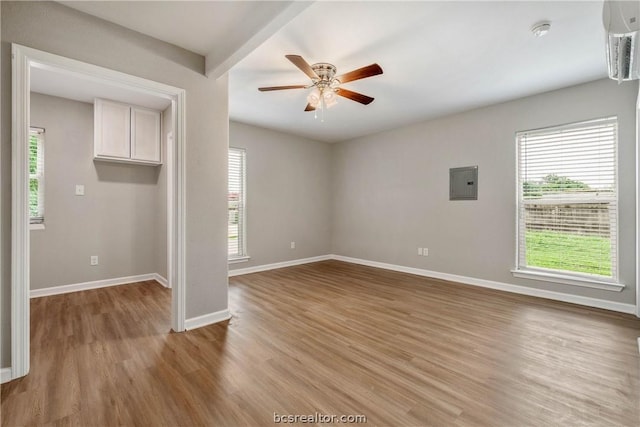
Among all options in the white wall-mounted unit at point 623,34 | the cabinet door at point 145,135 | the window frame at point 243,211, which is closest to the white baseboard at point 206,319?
the window frame at point 243,211

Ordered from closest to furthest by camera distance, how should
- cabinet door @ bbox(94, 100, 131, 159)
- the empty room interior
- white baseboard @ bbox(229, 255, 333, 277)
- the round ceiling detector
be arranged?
the empty room interior < the round ceiling detector < cabinet door @ bbox(94, 100, 131, 159) < white baseboard @ bbox(229, 255, 333, 277)

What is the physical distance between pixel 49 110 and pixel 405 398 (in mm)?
5088

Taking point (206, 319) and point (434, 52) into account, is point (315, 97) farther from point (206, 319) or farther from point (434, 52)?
point (206, 319)

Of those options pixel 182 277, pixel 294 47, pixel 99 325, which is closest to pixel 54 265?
pixel 99 325

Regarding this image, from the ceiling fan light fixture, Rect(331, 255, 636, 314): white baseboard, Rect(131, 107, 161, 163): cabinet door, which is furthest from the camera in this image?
Rect(131, 107, 161, 163): cabinet door

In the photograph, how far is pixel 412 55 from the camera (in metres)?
2.70

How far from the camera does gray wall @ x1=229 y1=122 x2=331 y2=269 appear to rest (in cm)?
510

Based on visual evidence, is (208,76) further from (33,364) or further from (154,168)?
(33,364)

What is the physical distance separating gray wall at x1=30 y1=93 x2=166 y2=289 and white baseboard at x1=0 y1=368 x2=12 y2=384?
2263 millimetres

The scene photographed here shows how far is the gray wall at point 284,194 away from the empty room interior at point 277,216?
0.06 metres

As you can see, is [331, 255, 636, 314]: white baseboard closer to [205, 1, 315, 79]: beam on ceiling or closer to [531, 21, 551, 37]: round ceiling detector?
[531, 21, 551, 37]: round ceiling detector

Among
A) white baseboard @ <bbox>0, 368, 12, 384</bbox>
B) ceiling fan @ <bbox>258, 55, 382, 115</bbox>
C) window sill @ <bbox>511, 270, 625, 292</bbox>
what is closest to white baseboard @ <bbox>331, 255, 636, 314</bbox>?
window sill @ <bbox>511, 270, 625, 292</bbox>

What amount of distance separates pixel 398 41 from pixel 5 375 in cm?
381

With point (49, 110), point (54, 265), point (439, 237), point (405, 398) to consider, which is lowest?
point (405, 398)
